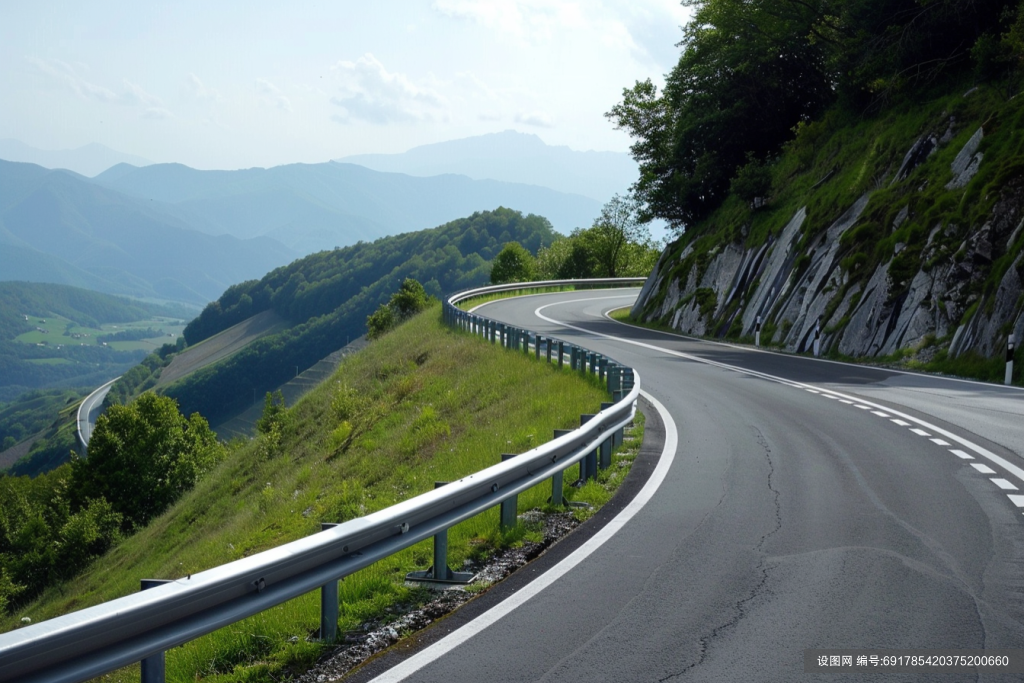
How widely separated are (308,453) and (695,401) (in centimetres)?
1158

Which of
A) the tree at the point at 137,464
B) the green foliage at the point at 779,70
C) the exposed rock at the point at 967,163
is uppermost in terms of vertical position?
the green foliage at the point at 779,70

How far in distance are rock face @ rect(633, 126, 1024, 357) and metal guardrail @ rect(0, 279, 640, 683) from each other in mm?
16755

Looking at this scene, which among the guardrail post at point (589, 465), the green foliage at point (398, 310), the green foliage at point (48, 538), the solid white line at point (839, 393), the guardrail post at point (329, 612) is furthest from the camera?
the green foliage at point (398, 310)

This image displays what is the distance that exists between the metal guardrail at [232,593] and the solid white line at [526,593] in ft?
1.86

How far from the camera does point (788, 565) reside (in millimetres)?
6277

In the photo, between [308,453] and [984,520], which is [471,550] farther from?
[308,453]

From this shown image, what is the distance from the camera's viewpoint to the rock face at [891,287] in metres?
20.7

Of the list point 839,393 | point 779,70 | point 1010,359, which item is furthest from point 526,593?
point 779,70

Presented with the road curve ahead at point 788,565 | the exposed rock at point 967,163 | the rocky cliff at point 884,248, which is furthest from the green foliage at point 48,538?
the exposed rock at point 967,163

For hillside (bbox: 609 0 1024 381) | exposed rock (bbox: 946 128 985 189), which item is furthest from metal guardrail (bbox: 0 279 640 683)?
exposed rock (bbox: 946 128 985 189)

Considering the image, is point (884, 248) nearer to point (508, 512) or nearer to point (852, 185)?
point (852, 185)

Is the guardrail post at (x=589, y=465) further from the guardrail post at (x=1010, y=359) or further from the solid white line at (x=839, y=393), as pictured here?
the guardrail post at (x=1010, y=359)

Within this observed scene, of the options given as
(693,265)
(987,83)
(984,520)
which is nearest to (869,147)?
(987,83)

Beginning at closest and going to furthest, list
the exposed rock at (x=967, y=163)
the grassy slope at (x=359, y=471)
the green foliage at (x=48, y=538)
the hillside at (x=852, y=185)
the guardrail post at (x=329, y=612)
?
the guardrail post at (x=329, y=612) < the grassy slope at (x=359, y=471) < the hillside at (x=852, y=185) < the exposed rock at (x=967, y=163) < the green foliage at (x=48, y=538)
